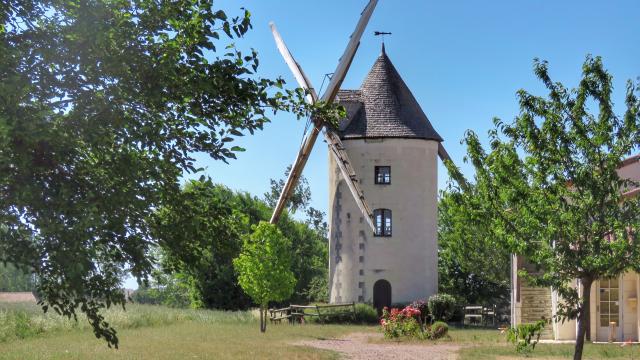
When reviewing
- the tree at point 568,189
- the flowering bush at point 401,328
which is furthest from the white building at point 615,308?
the tree at point 568,189

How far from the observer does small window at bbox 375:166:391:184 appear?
39312 mm

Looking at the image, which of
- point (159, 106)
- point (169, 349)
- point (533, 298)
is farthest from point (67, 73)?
point (533, 298)

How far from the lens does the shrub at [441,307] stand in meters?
36.9

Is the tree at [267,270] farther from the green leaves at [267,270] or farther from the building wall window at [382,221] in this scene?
the building wall window at [382,221]

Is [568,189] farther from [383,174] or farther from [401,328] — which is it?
[383,174]

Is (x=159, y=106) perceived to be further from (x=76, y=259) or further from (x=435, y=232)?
(x=435, y=232)

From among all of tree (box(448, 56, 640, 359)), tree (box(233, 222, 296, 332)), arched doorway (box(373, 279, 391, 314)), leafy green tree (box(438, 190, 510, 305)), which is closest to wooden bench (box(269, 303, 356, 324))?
arched doorway (box(373, 279, 391, 314))

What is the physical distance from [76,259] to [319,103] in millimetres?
3581

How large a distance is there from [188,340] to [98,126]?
619 inches

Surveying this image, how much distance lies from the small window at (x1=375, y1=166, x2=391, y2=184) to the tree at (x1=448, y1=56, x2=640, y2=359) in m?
22.7

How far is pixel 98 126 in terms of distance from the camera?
7980mm

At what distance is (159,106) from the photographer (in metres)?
8.54

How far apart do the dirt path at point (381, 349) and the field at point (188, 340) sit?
0.56 ft

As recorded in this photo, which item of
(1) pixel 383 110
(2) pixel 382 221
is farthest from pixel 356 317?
(1) pixel 383 110
